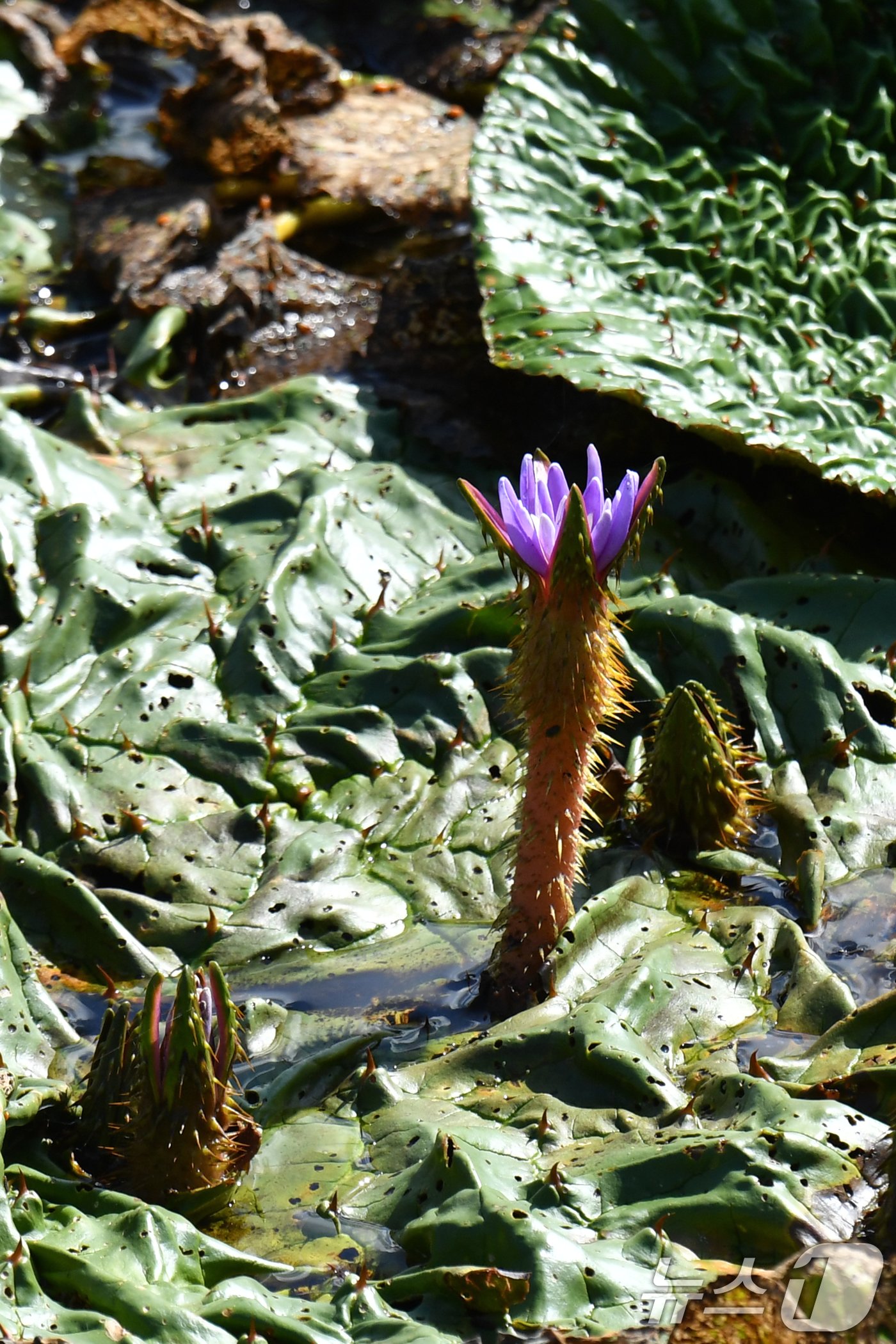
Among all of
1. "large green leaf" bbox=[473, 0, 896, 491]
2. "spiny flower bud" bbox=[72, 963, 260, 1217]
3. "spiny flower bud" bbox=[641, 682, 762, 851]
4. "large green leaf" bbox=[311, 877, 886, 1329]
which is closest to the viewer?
"large green leaf" bbox=[311, 877, 886, 1329]

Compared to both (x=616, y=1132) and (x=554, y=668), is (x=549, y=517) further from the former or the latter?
(x=616, y=1132)

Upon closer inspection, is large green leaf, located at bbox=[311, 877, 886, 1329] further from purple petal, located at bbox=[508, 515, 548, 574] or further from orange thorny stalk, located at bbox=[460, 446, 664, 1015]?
purple petal, located at bbox=[508, 515, 548, 574]

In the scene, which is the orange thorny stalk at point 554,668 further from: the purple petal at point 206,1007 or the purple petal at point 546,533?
the purple petal at point 206,1007

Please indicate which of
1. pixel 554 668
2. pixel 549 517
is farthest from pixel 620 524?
pixel 554 668

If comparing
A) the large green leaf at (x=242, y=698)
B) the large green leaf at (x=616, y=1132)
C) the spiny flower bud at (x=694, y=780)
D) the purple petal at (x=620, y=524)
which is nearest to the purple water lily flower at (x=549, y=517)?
the purple petal at (x=620, y=524)

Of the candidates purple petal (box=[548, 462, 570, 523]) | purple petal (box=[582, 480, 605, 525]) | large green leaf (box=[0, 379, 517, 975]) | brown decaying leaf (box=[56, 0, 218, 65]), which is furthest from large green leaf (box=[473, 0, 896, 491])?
brown decaying leaf (box=[56, 0, 218, 65])
